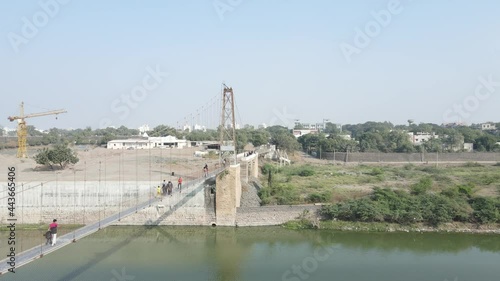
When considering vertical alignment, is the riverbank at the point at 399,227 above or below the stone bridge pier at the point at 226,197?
below

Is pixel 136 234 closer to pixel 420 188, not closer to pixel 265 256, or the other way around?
pixel 265 256

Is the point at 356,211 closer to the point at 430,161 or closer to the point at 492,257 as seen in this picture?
the point at 492,257

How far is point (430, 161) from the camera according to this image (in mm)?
38156

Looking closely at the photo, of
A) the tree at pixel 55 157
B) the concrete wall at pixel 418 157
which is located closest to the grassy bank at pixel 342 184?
the concrete wall at pixel 418 157

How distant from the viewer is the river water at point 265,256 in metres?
10.6

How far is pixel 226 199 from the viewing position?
15.2m

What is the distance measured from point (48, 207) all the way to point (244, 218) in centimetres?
707

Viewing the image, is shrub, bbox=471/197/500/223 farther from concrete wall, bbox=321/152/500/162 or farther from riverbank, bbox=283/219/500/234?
concrete wall, bbox=321/152/500/162

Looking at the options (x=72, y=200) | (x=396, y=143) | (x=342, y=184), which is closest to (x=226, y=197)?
(x=72, y=200)

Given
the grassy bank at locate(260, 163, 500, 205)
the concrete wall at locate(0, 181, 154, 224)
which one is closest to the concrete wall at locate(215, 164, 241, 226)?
the grassy bank at locate(260, 163, 500, 205)

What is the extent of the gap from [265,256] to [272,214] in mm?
3040

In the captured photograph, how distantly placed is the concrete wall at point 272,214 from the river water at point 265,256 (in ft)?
1.27

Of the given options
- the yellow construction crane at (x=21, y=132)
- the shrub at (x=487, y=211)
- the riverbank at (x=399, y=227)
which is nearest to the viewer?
the riverbank at (x=399, y=227)

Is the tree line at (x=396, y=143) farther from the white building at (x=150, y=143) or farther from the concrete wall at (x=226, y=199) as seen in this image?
the concrete wall at (x=226, y=199)
